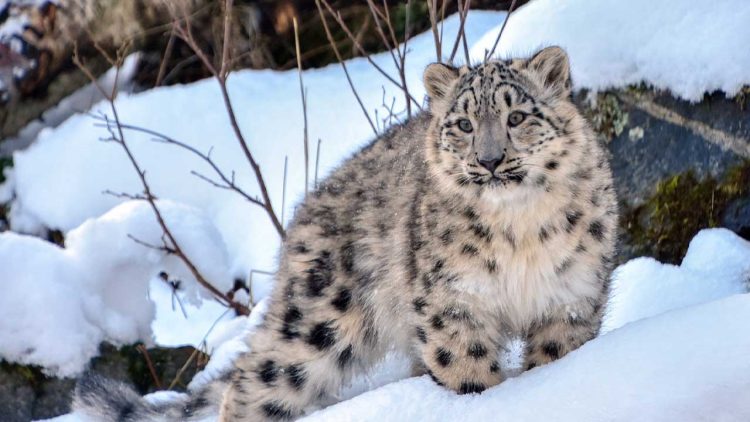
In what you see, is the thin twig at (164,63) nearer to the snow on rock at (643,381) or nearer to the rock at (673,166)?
the rock at (673,166)

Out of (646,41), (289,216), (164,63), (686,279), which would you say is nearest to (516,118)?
(686,279)

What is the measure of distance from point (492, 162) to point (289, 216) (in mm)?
3149

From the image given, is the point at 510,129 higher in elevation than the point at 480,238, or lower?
higher

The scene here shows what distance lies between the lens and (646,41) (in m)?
4.95

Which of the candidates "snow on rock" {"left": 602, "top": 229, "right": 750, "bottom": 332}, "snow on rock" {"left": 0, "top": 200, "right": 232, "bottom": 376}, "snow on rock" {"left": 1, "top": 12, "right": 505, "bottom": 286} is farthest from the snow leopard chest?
"snow on rock" {"left": 1, "top": 12, "right": 505, "bottom": 286}

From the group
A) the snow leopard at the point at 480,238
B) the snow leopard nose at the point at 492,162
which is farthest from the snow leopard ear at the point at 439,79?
the snow leopard nose at the point at 492,162

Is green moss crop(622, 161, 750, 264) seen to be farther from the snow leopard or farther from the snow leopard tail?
the snow leopard tail

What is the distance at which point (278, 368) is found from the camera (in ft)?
13.0

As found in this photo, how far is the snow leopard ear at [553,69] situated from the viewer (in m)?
3.43

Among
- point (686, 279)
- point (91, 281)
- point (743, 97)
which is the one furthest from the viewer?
point (91, 281)

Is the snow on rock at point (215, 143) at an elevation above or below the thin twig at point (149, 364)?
above

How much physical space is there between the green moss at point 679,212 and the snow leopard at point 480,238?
3.88 ft

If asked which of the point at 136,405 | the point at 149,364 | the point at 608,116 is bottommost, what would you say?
the point at 149,364

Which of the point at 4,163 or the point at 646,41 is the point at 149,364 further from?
the point at 646,41
